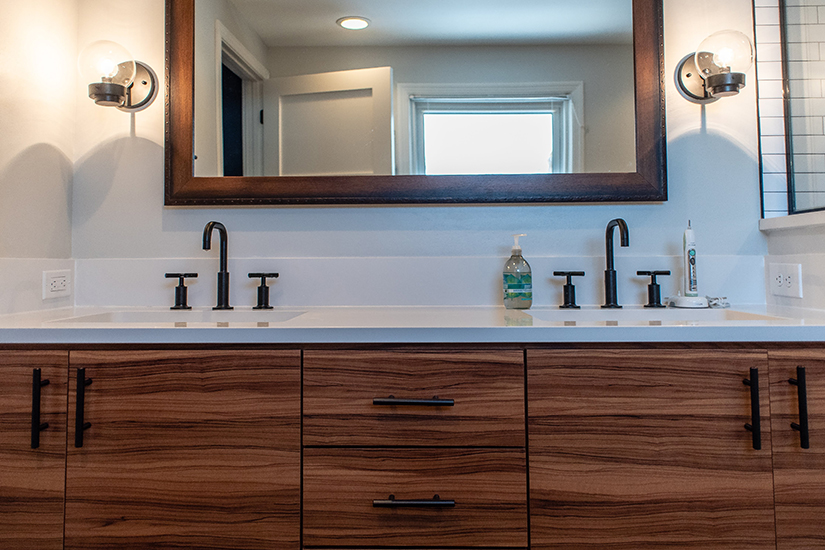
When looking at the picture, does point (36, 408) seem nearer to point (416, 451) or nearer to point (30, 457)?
point (30, 457)

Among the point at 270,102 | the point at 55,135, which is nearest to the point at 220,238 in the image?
the point at 270,102

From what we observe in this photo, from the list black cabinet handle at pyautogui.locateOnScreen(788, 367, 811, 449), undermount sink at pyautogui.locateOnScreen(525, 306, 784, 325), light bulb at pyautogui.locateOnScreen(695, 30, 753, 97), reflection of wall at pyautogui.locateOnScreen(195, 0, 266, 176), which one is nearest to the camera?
black cabinet handle at pyautogui.locateOnScreen(788, 367, 811, 449)

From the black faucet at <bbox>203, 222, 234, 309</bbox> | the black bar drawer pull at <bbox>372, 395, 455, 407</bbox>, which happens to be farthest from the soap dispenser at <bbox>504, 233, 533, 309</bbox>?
the black faucet at <bbox>203, 222, 234, 309</bbox>

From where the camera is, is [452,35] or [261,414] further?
[452,35]

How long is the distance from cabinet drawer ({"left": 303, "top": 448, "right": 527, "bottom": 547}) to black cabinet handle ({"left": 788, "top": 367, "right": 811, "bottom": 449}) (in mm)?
556

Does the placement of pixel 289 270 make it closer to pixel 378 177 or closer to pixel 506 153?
pixel 378 177

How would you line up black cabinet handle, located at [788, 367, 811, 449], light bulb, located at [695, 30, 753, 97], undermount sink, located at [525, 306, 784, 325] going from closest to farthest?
black cabinet handle, located at [788, 367, 811, 449] → undermount sink, located at [525, 306, 784, 325] → light bulb, located at [695, 30, 753, 97]

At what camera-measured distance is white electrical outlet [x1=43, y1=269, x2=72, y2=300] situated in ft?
4.80

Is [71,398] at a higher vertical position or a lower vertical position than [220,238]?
lower

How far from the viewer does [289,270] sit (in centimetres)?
156

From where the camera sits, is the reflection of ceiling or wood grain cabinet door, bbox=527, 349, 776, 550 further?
the reflection of ceiling

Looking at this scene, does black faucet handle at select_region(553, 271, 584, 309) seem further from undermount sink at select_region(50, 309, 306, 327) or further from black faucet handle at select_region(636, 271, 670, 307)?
undermount sink at select_region(50, 309, 306, 327)

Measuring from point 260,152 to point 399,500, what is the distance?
1088 mm

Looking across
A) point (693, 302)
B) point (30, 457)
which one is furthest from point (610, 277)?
point (30, 457)
